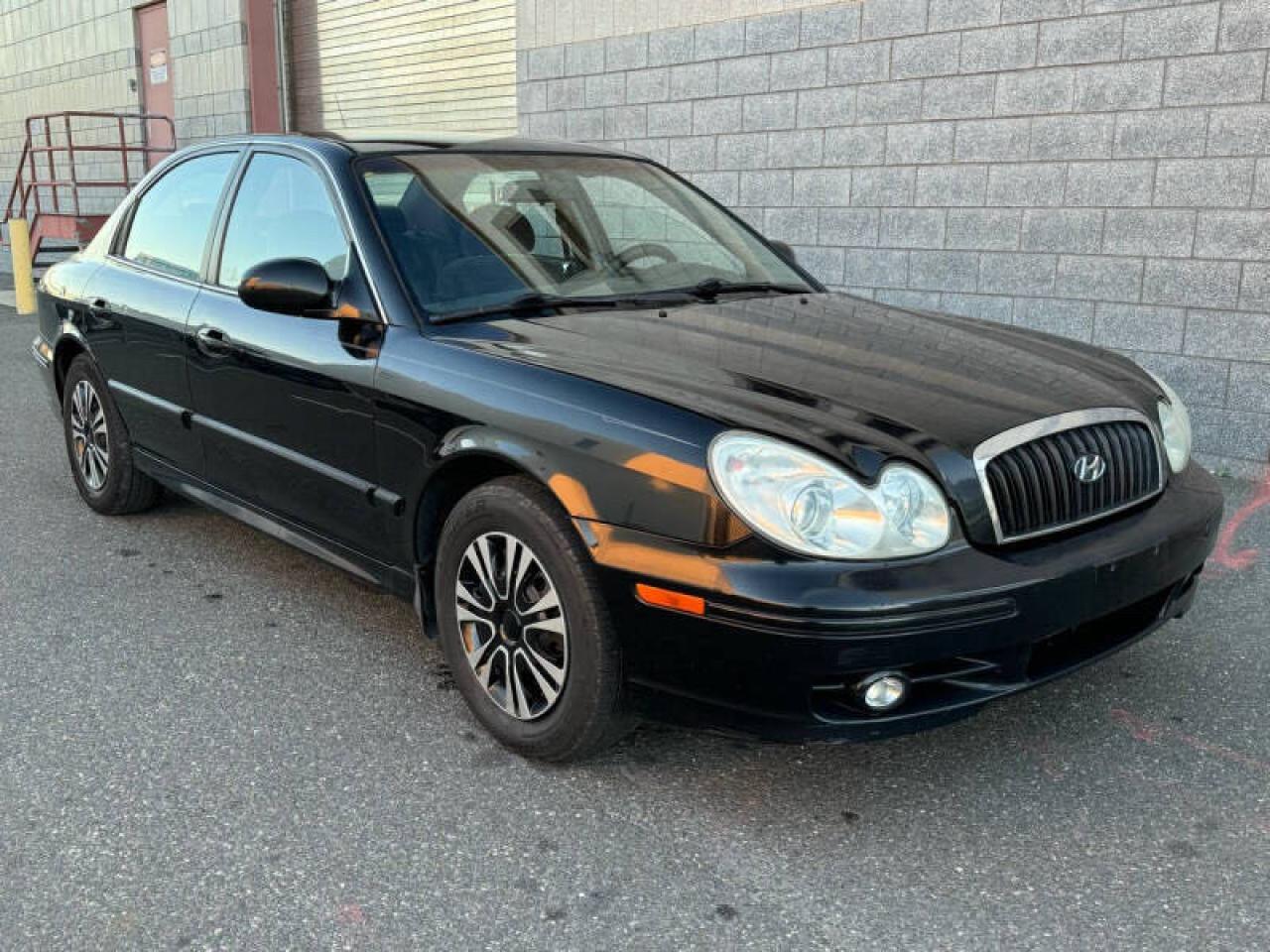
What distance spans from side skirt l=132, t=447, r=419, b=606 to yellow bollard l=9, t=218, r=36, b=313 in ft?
32.3

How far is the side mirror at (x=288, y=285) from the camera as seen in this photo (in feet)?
11.0

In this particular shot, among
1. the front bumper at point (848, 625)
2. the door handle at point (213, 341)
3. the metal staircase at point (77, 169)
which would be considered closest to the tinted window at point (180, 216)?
the door handle at point (213, 341)

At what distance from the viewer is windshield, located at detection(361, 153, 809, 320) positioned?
3490 millimetres

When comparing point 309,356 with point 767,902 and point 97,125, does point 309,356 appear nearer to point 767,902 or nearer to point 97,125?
point 767,902

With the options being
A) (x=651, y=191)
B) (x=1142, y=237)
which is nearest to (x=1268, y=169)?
(x=1142, y=237)

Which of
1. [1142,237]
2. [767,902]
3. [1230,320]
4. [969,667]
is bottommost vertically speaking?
[767,902]

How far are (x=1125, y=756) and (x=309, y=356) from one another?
97.8 inches

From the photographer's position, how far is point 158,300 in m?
4.36

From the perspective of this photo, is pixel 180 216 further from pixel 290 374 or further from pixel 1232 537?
pixel 1232 537

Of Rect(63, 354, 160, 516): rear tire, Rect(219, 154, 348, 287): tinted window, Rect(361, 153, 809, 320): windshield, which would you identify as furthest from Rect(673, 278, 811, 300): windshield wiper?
Rect(63, 354, 160, 516): rear tire

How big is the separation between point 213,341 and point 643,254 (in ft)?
4.71

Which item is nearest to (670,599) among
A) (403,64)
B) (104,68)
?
(403,64)

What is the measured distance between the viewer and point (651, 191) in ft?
14.3

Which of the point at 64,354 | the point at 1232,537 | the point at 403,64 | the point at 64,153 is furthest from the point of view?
the point at 64,153
